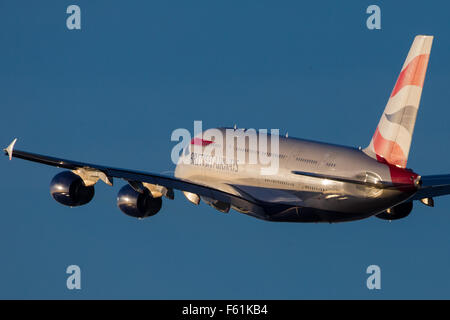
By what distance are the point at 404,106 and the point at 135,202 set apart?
57.7 ft

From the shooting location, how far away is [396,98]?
240ft

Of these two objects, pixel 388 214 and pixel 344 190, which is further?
pixel 388 214

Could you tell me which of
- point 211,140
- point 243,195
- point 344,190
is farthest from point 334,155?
point 211,140

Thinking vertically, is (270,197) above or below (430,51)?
below

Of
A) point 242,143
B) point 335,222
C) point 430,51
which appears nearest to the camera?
point 430,51

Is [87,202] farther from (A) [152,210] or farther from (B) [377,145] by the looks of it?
(B) [377,145]

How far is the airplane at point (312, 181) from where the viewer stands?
7262 cm

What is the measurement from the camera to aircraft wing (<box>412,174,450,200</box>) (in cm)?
8019

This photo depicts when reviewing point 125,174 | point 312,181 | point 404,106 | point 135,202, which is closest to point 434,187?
point 312,181

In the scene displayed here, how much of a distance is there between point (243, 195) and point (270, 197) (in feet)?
8.60

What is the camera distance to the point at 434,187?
8056 cm

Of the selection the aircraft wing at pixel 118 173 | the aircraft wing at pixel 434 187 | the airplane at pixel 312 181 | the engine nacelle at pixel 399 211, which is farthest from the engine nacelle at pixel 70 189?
the aircraft wing at pixel 434 187

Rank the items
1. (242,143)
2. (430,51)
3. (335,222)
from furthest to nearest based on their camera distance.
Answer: (242,143) < (335,222) < (430,51)

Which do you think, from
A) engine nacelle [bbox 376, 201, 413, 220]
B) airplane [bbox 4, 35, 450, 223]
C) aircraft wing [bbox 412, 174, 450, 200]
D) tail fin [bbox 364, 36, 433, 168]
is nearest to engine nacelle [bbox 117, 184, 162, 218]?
airplane [bbox 4, 35, 450, 223]
